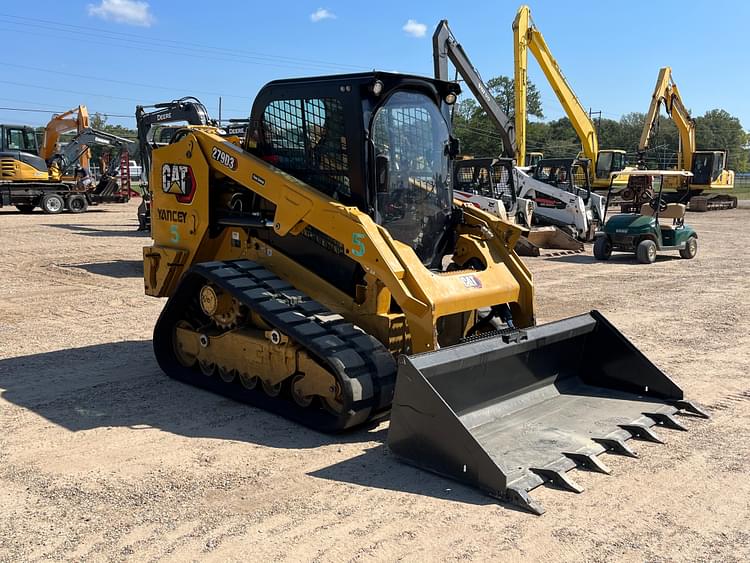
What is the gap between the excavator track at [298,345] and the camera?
4.79 m

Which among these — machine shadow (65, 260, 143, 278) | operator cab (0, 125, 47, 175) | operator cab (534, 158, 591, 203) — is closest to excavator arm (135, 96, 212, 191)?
machine shadow (65, 260, 143, 278)

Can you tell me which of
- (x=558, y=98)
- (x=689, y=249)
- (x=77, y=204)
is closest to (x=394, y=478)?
(x=689, y=249)

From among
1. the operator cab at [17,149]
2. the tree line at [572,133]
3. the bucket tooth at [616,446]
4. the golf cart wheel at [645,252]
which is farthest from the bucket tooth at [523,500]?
the tree line at [572,133]

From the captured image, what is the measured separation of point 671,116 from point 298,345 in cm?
3202

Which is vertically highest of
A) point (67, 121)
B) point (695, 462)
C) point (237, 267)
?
point (67, 121)

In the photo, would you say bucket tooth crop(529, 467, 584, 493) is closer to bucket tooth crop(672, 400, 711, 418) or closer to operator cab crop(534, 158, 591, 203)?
bucket tooth crop(672, 400, 711, 418)

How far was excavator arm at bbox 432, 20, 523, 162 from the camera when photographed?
1825 cm

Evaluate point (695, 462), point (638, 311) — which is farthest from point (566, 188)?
point (695, 462)

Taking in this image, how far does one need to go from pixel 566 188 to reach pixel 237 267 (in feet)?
49.1

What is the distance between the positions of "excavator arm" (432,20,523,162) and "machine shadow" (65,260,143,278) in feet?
28.0

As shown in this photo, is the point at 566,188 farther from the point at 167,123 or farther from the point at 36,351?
the point at 36,351

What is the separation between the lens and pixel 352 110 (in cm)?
544

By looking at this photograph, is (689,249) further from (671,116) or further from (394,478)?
(671,116)

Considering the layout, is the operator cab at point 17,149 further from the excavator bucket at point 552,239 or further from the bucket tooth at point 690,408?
the bucket tooth at point 690,408
